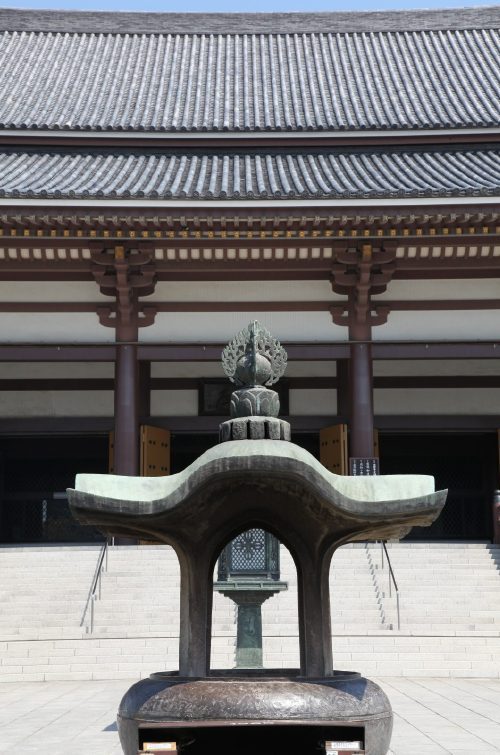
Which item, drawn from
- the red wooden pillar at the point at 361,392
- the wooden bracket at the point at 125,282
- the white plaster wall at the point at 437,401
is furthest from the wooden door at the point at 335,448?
the wooden bracket at the point at 125,282

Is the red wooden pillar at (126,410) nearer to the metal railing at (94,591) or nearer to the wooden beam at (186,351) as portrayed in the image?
the wooden beam at (186,351)

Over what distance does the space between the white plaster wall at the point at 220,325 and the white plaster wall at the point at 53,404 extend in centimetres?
232

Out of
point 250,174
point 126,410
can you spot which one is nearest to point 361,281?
point 250,174

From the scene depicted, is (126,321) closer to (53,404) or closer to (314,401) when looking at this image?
(53,404)

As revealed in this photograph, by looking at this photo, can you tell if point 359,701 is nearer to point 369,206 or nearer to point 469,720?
point 469,720

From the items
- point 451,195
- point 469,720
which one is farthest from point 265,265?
point 469,720

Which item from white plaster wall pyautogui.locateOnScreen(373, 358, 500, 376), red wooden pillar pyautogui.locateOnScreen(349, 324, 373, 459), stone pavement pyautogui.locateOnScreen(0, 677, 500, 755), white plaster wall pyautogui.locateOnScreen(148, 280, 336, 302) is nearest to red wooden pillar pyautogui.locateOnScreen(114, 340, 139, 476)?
white plaster wall pyautogui.locateOnScreen(148, 280, 336, 302)

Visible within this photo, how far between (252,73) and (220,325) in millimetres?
9671

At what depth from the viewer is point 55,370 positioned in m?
17.8

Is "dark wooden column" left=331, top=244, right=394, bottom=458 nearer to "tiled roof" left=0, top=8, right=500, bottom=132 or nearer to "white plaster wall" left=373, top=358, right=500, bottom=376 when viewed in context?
"white plaster wall" left=373, top=358, right=500, bottom=376

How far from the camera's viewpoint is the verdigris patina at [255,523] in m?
4.79

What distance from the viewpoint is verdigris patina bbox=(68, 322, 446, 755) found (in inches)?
189

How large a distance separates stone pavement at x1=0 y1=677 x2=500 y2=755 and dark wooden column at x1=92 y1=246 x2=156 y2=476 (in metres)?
5.44

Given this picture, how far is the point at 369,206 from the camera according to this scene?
14383mm
